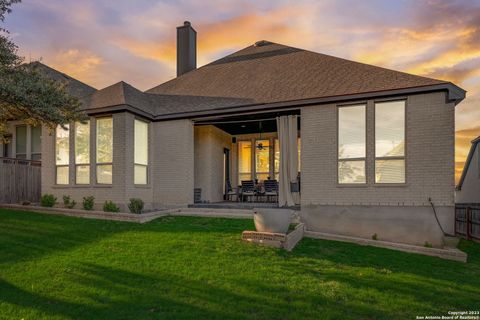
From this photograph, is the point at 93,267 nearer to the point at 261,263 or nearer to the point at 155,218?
the point at 261,263

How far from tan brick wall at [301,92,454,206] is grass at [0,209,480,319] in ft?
6.91

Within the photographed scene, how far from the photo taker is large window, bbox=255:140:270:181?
53.8 ft

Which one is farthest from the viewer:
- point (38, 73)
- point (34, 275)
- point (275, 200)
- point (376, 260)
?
point (275, 200)

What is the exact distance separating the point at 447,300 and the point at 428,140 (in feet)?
19.7

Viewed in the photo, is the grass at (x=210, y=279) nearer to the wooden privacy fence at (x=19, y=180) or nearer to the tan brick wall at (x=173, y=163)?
the tan brick wall at (x=173, y=163)

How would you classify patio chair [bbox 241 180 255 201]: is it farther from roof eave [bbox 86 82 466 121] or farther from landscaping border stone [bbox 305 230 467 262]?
landscaping border stone [bbox 305 230 467 262]

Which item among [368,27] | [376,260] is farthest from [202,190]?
[368,27]

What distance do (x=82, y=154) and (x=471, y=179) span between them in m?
22.1

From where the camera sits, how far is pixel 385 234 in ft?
33.0

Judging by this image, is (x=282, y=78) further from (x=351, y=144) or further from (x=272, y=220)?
(x=272, y=220)

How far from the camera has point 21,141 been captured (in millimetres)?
16297

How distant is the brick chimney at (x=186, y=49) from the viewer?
17984mm

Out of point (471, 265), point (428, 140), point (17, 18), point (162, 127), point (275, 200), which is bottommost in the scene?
point (471, 265)

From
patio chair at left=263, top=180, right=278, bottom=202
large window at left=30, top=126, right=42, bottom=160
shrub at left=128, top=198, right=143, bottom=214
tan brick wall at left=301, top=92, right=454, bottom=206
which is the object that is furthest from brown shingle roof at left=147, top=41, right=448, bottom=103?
large window at left=30, top=126, right=42, bottom=160
